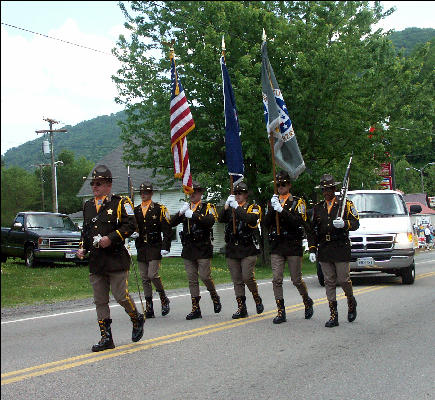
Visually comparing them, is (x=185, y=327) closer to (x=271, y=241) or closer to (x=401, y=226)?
(x=271, y=241)

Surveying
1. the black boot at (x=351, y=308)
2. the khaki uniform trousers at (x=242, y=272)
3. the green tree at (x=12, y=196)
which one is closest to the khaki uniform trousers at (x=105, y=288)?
the khaki uniform trousers at (x=242, y=272)

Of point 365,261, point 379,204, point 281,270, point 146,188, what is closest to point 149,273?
point 146,188

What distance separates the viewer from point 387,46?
28484 mm

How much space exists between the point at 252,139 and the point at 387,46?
9572 mm

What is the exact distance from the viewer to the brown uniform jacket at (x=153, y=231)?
966cm

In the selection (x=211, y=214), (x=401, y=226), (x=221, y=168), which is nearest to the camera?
(x=211, y=214)

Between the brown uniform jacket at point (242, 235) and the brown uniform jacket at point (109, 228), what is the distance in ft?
8.20

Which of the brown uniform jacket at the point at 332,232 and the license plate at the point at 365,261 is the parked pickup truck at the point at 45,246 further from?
the brown uniform jacket at the point at 332,232

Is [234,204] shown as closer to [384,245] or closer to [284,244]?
[284,244]

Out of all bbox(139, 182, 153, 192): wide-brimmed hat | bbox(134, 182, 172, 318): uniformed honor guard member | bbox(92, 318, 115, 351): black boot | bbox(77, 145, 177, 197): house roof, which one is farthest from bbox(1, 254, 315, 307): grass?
bbox(77, 145, 177, 197): house roof

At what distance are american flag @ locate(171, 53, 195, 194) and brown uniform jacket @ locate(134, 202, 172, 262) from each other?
1235mm

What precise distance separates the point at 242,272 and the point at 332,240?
56.7 inches

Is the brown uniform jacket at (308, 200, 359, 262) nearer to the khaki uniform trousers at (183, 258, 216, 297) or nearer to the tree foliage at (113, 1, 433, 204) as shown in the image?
the khaki uniform trousers at (183, 258, 216, 297)

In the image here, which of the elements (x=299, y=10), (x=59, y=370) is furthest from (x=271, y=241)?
(x=299, y=10)
